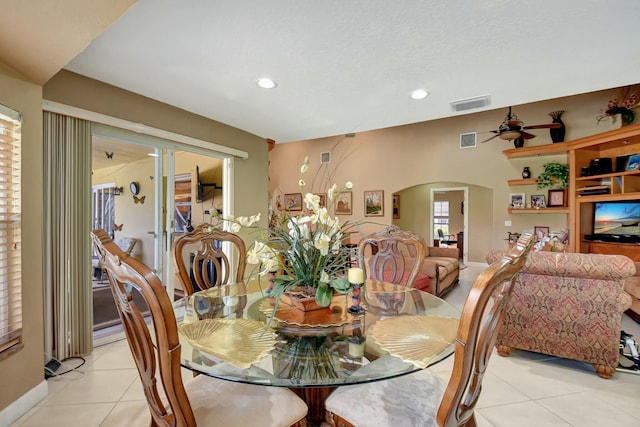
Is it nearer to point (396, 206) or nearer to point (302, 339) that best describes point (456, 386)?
point (302, 339)

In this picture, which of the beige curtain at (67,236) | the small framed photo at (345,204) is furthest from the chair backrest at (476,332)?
the small framed photo at (345,204)

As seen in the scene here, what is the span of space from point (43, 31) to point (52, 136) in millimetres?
1118

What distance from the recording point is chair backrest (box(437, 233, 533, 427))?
32.0 inches

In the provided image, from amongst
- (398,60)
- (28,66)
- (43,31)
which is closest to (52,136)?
(28,66)

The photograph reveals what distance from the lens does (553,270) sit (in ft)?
7.28

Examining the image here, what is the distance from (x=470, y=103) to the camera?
9.63 ft

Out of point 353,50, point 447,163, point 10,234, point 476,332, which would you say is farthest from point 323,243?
point 447,163

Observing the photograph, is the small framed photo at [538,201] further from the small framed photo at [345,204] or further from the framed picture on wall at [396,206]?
the small framed photo at [345,204]

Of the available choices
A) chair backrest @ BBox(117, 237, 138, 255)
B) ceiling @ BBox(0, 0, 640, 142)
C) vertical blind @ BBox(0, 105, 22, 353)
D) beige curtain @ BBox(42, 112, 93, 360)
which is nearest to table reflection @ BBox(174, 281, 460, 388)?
vertical blind @ BBox(0, 105, 22, 353)

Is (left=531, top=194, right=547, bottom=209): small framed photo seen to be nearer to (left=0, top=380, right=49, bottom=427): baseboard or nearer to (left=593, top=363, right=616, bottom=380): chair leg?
(left=593, top=363, right=616, bottom=380): chair leg

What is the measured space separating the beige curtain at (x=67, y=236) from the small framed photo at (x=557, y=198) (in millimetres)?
7212

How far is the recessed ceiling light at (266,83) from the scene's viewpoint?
2.46m

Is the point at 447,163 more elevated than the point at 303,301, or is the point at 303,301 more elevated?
the point at 447,163

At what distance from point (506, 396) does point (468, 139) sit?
19.5 feet
